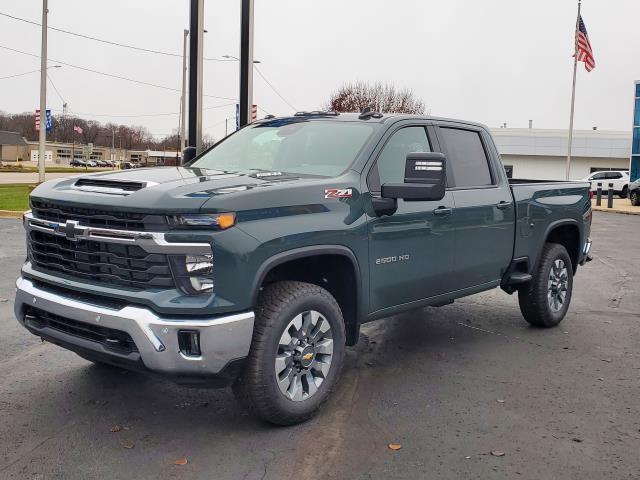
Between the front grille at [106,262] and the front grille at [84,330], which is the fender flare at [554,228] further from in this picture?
the front grille at [84,330]

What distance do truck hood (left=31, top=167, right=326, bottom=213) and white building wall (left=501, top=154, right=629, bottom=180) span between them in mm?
63293

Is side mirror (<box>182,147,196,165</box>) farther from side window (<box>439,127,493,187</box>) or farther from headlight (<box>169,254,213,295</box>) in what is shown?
headlight (<box>169,254,213,295</box>)

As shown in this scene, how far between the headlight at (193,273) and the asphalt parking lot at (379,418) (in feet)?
3.07

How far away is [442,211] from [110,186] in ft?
8.09

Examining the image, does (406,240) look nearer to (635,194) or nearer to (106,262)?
(106,262)

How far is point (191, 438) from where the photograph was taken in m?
3.97

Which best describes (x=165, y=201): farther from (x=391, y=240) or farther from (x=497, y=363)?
(x=497, y=363)

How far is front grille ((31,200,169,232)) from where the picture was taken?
365 cm

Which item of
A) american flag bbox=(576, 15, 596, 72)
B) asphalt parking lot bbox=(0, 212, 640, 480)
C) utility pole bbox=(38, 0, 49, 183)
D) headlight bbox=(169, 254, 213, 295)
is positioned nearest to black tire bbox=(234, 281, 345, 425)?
asphalt parking lot bbox=(0, 212, 640, 480)

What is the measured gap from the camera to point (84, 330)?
12.7 feet

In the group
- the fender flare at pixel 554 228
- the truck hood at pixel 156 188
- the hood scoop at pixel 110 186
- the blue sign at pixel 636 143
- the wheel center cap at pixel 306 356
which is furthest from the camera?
the blue sign at pixel 636 143

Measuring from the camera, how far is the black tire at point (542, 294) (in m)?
6.57

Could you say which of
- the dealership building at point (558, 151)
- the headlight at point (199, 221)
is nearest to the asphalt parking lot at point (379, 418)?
the headlight at point (199, 221)

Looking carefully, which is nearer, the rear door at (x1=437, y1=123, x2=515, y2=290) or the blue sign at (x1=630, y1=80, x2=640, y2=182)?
the rear door at (x1=437, y1=123, x2=515, y2=290)
